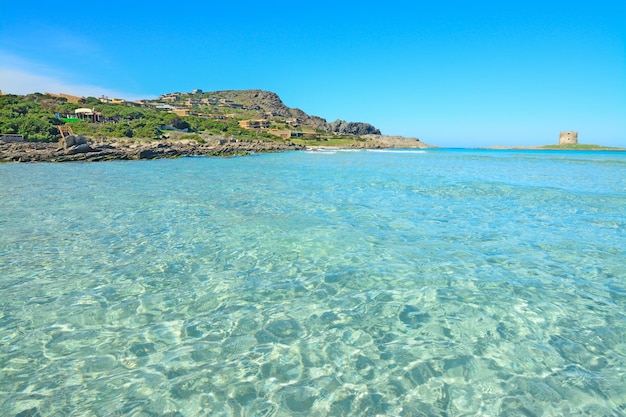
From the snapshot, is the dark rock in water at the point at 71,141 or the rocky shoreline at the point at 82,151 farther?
the dark rock in water at the point at 71,141

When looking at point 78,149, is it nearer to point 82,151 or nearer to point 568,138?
point 82,151

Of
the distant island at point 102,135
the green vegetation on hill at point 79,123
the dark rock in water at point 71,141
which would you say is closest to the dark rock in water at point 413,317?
the distant island at point 102,135

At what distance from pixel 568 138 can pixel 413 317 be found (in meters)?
178

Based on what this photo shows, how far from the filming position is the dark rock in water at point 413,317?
4805mm

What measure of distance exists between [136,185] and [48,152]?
92.8 feet

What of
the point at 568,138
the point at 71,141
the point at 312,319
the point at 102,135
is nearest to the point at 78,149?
the point at 71,141

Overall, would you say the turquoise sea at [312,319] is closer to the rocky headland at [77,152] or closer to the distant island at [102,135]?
the rocky headland at [77,152]

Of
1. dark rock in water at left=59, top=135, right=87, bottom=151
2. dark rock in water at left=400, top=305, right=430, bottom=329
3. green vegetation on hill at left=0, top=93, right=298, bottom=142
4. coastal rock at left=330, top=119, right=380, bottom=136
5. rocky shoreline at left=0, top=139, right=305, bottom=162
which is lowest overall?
dark rock in water at left=400, top=305, right=430, bottom=329

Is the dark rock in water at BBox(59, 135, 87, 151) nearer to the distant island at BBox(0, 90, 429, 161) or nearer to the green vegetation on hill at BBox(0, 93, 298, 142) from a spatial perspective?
the distant island at BBox(0, 90, 429, 161)

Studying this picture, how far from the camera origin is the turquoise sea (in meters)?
3.44

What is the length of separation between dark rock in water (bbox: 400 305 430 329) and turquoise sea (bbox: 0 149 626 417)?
3 centimetres

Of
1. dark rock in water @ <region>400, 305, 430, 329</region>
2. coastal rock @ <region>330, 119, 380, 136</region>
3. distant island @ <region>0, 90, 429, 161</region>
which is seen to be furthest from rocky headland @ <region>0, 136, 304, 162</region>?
coastal rock @ <region>330, 119, 380, 136</region>

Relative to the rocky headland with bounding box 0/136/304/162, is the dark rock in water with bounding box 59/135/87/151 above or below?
above

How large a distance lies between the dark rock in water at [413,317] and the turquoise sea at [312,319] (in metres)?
0.03
